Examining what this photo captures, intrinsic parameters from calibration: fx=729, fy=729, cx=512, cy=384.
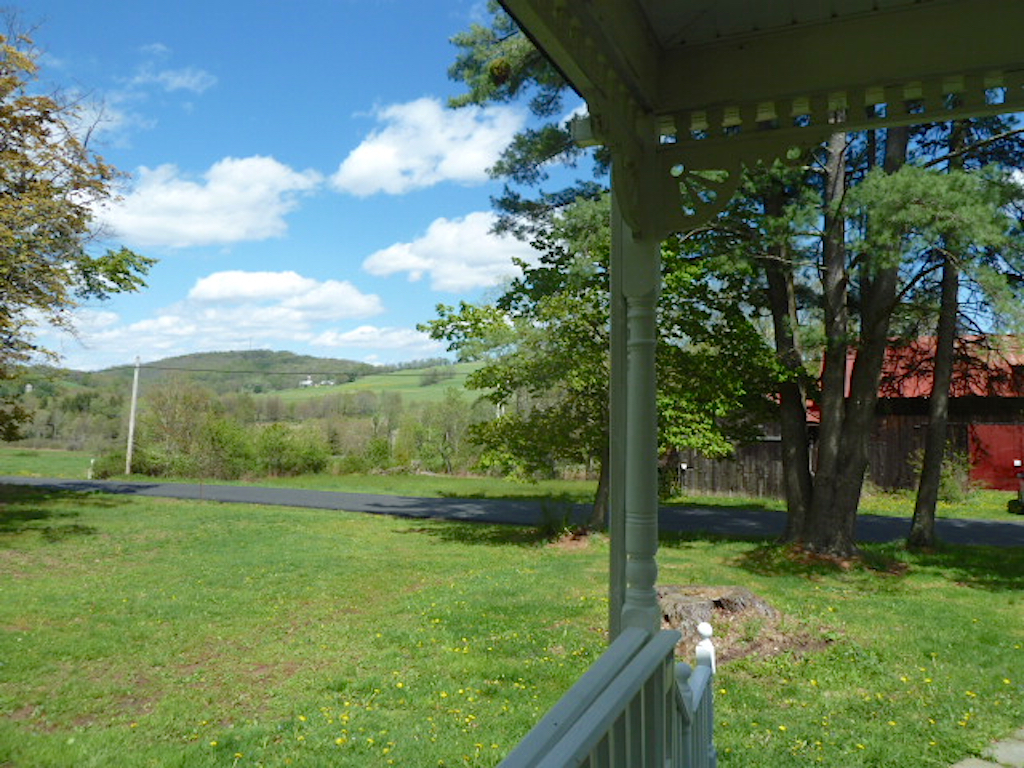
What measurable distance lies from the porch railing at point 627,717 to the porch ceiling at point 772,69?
1405 mm

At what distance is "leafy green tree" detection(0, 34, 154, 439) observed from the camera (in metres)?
10.9

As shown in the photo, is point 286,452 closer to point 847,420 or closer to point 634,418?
point 847,420

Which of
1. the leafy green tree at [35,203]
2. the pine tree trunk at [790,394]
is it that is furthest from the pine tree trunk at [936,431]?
the leafy green tree at [35,203]

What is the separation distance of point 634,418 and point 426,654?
10.9 ft

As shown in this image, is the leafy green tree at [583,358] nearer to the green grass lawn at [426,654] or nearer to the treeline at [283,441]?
the green grass lawn at [426,654]

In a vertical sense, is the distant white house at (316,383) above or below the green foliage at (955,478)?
above

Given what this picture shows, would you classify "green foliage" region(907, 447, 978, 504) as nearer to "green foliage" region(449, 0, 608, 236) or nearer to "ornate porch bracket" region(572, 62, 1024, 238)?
"green foliage" region(449, 0, 608, 236)

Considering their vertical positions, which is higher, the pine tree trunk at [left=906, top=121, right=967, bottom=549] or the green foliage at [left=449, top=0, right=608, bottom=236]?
the green foliage at [left=449, top=0, right=608, bottom=236]

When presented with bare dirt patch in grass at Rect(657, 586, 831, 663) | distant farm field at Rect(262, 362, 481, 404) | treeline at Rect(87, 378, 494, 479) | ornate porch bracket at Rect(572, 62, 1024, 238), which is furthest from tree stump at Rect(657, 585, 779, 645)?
distant farm field at Rect(262, 362, 481, 404)

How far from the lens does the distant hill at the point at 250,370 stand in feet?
96.2

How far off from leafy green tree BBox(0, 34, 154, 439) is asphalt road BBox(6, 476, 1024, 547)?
523cm

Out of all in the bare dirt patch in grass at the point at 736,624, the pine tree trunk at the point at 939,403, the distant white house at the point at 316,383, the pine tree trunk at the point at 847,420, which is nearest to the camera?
the bare dirt patch in grass at the point at 736,624

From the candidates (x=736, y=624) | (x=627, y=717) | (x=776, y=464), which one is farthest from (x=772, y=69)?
(x=776, y=464)

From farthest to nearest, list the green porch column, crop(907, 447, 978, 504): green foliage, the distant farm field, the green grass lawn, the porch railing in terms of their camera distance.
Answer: the distant farm field
crop(907, 447, 978, 504): green foliage
the green grass lawn
the green porch column
the porch railing
